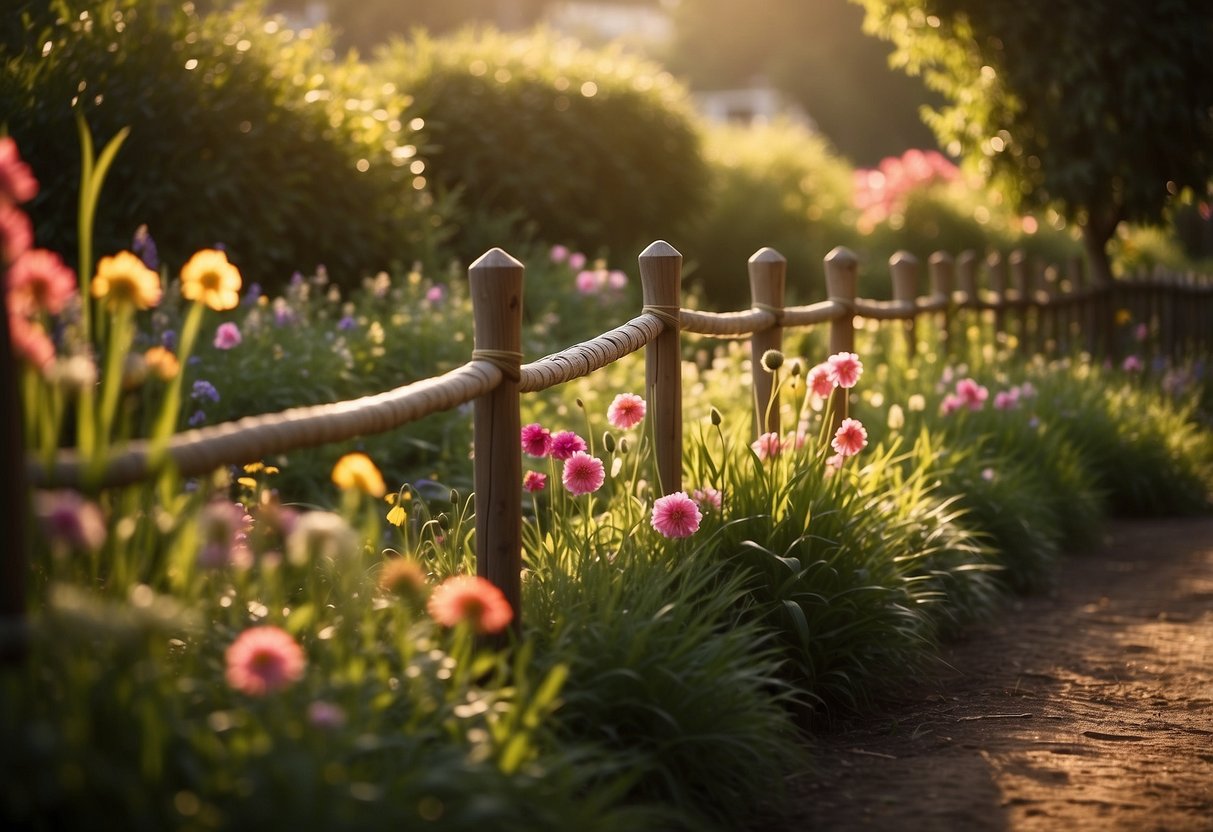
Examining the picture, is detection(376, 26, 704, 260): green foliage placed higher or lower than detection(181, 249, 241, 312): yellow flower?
higher

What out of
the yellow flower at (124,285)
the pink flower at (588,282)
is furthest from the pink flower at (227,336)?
the pink flower at (588,282)

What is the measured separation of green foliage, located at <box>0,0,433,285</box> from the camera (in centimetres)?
607

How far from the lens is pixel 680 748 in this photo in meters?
2.78

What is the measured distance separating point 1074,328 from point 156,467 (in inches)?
321

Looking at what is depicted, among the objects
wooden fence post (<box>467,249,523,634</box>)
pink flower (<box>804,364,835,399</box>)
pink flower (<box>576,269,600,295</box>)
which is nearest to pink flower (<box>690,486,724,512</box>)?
pink flower (<box>804,364,835,399</box>)

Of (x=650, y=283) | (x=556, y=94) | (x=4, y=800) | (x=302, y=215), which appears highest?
(x=556, y=94)

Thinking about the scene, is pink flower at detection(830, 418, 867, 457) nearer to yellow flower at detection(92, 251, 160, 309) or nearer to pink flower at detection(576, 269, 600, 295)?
yellow flower at detection(92, 251, 160, 309)

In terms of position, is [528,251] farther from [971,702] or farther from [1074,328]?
[971,702]

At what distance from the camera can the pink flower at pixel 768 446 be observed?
3.78 meters

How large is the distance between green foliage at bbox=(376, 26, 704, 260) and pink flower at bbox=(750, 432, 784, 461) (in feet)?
17.6

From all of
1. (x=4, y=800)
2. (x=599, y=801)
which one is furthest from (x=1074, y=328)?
(x=4, y=800)

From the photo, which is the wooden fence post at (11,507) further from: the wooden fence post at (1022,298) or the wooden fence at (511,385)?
the wooden fence post at (1022,298)

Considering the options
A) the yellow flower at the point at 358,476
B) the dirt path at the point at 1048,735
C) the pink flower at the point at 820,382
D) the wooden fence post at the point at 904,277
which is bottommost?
the dirt path at the point at 1048,735

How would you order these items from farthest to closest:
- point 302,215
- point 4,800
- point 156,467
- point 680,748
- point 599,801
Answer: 1. point 302,215
2. point 680,748
3. point 599,801
4. point 156,467
5. point 4,800
